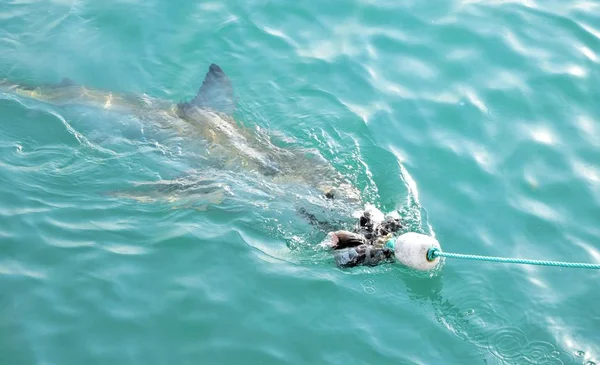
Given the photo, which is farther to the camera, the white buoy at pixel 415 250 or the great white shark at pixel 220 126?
the great white shark at pixel 220 126

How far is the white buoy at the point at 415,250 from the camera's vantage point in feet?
16.7

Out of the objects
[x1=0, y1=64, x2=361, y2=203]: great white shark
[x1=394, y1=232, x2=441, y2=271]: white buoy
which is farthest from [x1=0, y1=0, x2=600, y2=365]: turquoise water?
[x1=394, y1=232, x2=441, y2=271]: white buoy

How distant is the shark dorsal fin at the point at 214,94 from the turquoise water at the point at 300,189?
0.22m

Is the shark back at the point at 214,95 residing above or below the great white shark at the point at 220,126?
above

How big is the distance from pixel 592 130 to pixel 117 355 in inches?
203

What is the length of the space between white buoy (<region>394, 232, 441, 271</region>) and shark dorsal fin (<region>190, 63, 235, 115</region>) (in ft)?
9.55

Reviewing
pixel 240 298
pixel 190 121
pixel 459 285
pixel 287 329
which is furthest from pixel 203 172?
pixel 459 285

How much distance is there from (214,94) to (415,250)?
10.6 ft

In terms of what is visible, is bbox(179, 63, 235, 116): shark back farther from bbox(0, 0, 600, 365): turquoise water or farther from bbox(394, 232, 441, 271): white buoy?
bbox(394, 232, 441, 271): white buoy

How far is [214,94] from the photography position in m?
7.41

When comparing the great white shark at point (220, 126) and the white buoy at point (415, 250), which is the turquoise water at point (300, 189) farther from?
the white buoy at point (415, 250)

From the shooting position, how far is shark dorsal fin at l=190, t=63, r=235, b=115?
291 inches

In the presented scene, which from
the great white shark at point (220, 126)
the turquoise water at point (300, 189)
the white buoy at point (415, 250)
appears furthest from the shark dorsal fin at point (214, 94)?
the white buoy at point (415, 250)

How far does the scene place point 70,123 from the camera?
725cm
